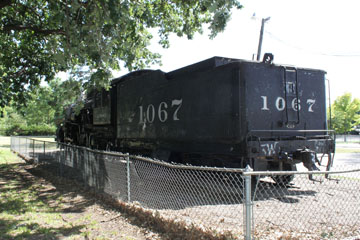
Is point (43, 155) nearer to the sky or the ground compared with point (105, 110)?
nearer to the ground

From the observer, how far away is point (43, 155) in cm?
1147

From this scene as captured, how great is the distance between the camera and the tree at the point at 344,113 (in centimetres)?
3647

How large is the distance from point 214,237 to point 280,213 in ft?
6.03

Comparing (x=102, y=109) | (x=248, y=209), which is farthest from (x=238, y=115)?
(x=102, y=109)

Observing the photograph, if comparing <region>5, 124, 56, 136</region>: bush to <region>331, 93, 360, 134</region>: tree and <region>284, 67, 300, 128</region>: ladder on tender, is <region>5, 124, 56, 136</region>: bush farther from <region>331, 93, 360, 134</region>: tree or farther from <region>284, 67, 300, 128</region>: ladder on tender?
<region>284, 67, 300, 128</region>: ladder on tender

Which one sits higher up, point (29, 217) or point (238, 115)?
point (238, 115)

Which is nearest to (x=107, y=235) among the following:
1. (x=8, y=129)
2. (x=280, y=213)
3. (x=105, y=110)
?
(x=280, y=213)

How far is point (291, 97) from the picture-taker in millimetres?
6945

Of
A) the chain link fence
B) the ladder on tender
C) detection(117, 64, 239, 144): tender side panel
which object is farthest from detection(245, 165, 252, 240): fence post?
the ladder on tender

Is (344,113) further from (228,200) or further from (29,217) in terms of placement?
(29,217)

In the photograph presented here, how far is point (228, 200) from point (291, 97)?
2.92 metres

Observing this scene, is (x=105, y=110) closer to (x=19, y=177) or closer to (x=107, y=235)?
(x=19, y=177)

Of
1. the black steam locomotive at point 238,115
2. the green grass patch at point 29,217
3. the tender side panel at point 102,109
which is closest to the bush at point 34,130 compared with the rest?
the tender side panel at point 102,109

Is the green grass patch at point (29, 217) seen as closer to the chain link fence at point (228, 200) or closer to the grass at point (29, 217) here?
the grass at point (29, 217)
